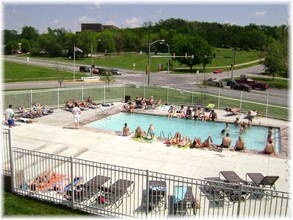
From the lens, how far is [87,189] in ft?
33.6

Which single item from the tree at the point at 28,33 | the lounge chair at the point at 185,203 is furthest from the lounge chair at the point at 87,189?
the tree at the point at 28,33

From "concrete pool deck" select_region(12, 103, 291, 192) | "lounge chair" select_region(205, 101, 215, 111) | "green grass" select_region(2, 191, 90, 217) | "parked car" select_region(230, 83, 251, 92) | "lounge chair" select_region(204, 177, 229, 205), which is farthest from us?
"parked car" select_region(230, 83, 251, 92)

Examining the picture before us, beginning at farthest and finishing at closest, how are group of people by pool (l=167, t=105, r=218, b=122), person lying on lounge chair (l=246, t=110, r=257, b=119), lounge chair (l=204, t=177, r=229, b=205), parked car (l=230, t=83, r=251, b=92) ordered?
1. parked car (l=230, t=83, r=251, b=92)
2. group of people by pool (l=167, t=105, r=218, b=122)
3. person lying on lounge chair (l=246, t=110, r=257, b=119)
4. lounge chair (l=204, t=177, r=229, b=205)

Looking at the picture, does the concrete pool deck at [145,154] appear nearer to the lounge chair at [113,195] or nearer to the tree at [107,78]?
the lounge chair at [113,195]

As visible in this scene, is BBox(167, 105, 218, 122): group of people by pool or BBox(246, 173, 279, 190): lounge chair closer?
BBox(246, 173, 279, 190): lounge chair

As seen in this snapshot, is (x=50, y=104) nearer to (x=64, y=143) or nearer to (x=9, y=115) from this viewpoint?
(x=9, y=115)

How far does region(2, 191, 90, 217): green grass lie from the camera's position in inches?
369

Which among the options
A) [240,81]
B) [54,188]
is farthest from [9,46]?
[54,188]

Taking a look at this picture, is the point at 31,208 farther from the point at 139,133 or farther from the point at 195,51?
the point at 195,51

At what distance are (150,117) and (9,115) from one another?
10.8 meters

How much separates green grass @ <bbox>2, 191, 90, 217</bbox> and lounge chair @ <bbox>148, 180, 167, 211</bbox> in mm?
2005

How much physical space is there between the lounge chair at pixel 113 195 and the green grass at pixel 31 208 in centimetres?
61

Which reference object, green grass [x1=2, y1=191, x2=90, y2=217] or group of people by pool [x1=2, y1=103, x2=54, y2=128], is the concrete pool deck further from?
green grass [x1=2, y1=191, x2=90, y2=217]

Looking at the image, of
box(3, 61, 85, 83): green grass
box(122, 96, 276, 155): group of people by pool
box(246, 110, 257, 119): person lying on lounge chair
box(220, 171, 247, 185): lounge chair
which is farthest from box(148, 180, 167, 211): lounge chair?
box(3, 61, 85, 83): green grass
